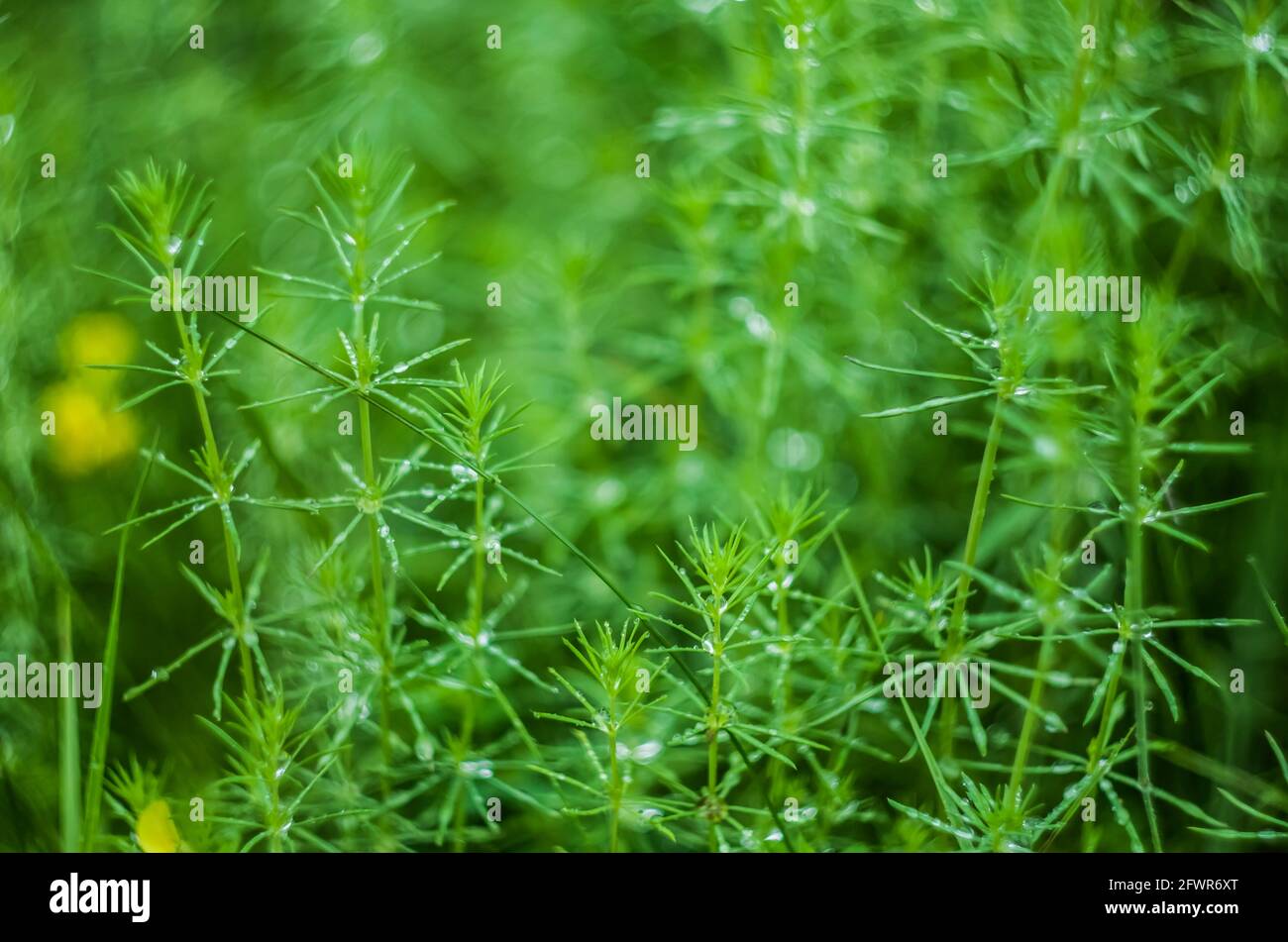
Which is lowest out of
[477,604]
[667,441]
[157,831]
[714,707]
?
[157,831]

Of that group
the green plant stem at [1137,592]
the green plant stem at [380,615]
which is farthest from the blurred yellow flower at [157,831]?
the green plant stem at [1137,592]

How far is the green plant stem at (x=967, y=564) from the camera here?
0.95 metres

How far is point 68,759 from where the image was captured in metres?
1.05

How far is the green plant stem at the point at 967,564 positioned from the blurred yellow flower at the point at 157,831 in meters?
0.82

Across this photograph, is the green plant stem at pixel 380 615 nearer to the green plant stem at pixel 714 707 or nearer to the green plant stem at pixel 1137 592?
the green plant stem at pixel 714 707

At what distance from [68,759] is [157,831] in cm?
12

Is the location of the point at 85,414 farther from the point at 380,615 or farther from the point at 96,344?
the point at 380,615

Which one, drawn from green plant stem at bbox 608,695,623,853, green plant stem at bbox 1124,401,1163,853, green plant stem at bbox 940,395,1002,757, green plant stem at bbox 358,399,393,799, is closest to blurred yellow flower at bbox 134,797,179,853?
green plant stem at bbox 358,399,393,799

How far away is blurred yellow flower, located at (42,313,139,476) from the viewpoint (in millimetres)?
1419

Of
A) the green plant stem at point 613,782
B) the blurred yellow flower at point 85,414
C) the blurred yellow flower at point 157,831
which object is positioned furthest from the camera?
the blurred yellow flower at point 85,414

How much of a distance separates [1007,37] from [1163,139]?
227 mm

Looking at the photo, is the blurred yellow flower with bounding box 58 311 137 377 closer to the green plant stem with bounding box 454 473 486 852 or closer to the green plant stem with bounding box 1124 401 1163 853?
the green plant stem with bounding box 454 473 486 852

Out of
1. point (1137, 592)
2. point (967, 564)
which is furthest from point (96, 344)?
point (1137, 592)

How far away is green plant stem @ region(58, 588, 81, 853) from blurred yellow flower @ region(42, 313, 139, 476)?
26 centimetres
